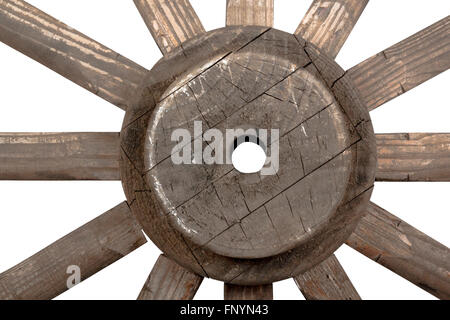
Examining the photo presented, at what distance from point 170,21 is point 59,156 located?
66 centimetres

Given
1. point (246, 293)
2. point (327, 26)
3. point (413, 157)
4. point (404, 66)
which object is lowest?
point (246, 293)

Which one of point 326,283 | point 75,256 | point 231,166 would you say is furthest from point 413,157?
point 75,256

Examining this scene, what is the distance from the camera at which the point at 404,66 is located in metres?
2.30

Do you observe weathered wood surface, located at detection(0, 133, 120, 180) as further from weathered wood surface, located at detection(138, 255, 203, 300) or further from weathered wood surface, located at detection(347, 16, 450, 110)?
weathered wood surface, located at detection(347, 16, 450, 110)

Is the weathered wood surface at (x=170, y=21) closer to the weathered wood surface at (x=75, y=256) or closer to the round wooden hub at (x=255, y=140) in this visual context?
the round wooden hub at (x=255, y=140)

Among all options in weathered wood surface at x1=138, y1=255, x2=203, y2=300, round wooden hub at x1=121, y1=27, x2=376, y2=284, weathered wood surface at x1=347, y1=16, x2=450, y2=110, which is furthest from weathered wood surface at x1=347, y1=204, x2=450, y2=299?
weathered wood surface at x1=138, y1=255, x2=203, y2=300

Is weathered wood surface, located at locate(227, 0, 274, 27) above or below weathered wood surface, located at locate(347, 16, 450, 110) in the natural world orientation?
above

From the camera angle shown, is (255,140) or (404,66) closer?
(255,140)

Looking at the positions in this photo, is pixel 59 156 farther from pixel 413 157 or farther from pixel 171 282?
pixel 413 157

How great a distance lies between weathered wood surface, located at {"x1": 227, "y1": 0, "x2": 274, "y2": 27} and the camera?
2.30 m

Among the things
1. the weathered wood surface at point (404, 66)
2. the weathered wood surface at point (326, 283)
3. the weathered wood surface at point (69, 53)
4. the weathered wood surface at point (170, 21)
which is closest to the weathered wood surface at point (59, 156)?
the weathered wood surface at point (69, 53)
